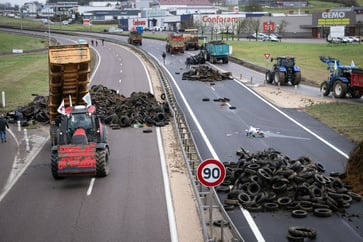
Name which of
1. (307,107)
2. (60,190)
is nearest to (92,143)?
(60,190)

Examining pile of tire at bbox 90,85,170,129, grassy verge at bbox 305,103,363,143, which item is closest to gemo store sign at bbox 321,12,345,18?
grassy verge at bbox 305,103,363,143

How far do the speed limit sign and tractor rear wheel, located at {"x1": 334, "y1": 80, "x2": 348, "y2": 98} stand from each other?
92.6 feet

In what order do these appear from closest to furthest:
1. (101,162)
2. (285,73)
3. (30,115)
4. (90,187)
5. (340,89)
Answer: (90,187)
(101,162)
(30,115)
(340,89)
(285,73)

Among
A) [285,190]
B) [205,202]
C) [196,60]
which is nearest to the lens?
[205,202]

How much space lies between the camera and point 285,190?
1739cm

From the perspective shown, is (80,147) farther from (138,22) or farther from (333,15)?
(138,22)

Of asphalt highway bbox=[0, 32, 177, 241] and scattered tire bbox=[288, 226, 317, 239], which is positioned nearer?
scattered tire bbox=[288, 226, 317, 239]

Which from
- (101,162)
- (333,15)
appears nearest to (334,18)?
(333,15)

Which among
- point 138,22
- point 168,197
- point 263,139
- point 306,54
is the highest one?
point 138,22

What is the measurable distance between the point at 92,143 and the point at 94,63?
50.4 metres

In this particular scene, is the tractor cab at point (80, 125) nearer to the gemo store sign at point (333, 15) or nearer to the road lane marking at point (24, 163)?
the road lane marking at point (24, 163)

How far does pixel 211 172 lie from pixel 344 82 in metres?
28.7

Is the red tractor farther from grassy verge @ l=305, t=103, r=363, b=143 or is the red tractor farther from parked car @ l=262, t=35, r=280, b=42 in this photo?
parked car @ l=262, t=35, r=280, b=42

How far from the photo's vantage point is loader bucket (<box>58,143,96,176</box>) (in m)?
19.1
